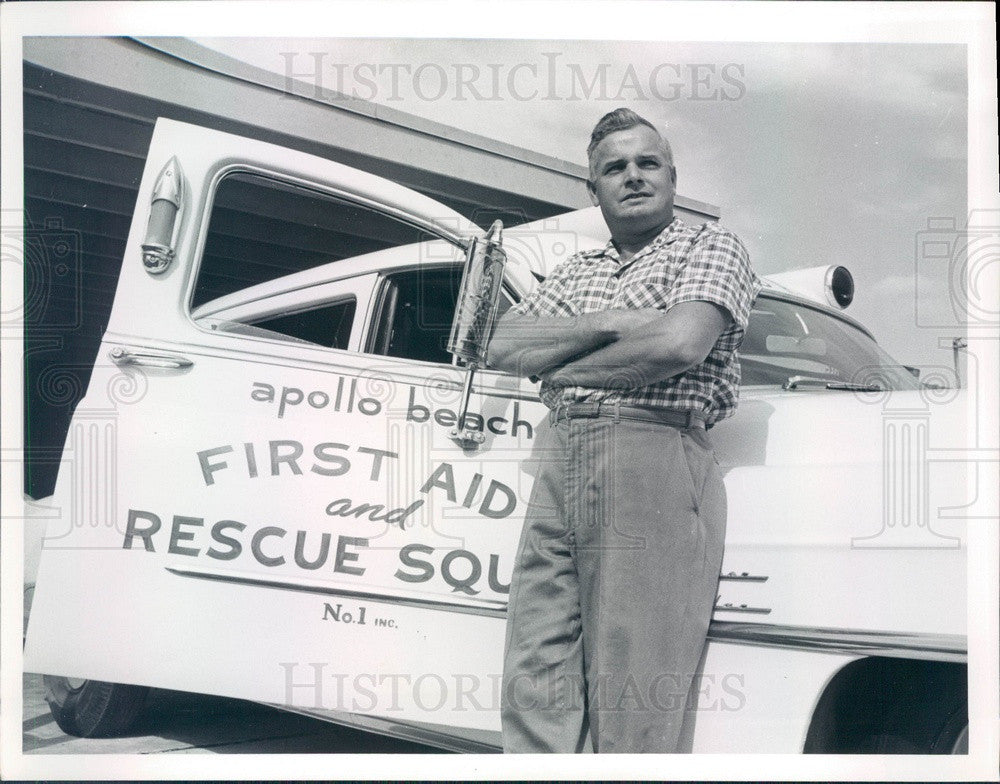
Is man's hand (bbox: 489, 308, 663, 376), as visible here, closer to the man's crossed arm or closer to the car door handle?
the man's crossed arm

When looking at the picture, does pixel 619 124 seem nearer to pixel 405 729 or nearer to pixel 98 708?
pixel 405 729

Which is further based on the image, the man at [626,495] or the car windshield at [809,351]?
the car windshield at [809,351]

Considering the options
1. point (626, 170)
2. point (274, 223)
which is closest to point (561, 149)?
point (626, 170)

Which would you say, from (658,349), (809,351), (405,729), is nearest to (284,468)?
(405,729)

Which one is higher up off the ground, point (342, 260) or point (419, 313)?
point (342, 260)

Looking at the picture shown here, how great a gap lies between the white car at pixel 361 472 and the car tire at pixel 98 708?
3.1 inches

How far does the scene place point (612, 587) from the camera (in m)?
2.31

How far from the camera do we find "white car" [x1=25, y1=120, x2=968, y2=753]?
234cm

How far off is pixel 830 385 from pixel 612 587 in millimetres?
768

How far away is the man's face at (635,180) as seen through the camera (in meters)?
2.48

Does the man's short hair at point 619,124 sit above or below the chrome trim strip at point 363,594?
above

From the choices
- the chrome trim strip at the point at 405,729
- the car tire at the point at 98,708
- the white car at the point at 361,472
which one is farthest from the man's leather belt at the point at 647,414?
the car tire at the point at 98,708

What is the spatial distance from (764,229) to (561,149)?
0.58m

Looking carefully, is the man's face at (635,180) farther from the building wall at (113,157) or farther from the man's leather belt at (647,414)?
the man's leather belt at (647,414)
